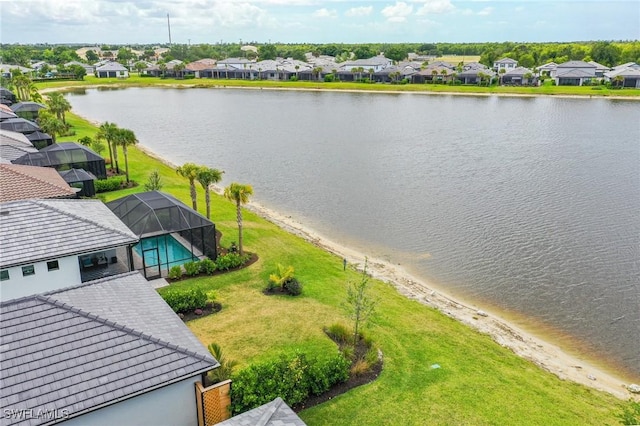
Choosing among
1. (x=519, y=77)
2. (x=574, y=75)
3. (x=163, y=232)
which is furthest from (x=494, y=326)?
Result: (x=574, y=75)

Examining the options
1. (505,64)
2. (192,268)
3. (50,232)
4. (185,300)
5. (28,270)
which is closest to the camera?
(28,270)

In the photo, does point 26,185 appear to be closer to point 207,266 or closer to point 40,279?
point 40,279

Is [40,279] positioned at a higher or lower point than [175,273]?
higher

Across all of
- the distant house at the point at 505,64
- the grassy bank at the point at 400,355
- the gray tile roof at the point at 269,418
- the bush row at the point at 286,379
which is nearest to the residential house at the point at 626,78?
the distant house at the point at 505,64

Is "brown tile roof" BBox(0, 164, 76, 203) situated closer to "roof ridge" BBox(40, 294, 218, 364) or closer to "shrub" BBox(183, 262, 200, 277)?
"shrub" BBox(183, 262, 200, 277)

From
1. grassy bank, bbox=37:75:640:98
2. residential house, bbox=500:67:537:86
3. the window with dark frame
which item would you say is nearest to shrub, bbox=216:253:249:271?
the window with dark frame

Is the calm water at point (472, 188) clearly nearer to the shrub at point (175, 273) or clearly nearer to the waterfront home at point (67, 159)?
the shrub at point (175, 273)
